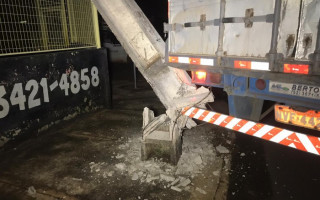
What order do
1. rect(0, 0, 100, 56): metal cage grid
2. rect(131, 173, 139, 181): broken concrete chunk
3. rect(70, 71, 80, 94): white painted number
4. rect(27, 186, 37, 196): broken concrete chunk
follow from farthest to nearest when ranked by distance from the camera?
rect(70, 71, 80, 94): white painted number, rect(0, 0, 100, 56): metal cage grid, rect(131, 173, 139, 181): broken concrete chunk, rect(27, 186, 37, 196): broken concrete chunk

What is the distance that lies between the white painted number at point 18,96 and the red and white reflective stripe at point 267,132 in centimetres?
329

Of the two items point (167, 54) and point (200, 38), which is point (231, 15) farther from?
point (167, 54)

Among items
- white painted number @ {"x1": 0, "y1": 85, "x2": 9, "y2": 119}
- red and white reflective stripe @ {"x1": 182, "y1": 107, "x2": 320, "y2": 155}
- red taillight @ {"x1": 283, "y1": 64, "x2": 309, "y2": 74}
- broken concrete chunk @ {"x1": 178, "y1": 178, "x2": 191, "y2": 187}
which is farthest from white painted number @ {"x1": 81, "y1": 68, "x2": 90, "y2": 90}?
red taillight @ {"x1": 283, "y1": 64, "x2": 309, "y2": 74}

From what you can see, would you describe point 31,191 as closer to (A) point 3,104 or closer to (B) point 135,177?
(B) point 135,177

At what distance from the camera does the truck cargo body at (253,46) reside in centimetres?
235

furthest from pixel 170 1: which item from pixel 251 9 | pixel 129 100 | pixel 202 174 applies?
pixel 129 100

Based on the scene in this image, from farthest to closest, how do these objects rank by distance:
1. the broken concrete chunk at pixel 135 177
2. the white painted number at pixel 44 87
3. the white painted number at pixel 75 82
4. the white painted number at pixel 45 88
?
the white painted number at pixel 75 82 < the white painted number at pixel 45 88 < the white painted number at pixel 44 87 < the broken concrete chunk at pixel 135 177

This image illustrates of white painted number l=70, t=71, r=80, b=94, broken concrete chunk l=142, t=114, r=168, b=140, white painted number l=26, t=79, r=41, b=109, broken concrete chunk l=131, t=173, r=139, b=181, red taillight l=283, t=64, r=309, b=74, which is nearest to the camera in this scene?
red taillight l=283, t=64, r=309, b=74

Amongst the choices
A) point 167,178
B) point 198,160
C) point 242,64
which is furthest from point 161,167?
point 242,64

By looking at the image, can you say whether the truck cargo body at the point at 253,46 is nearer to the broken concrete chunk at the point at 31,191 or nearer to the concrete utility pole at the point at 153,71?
the concrete utility pole at the point at 153,71

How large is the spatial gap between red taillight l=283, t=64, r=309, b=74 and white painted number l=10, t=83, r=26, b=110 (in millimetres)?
4613

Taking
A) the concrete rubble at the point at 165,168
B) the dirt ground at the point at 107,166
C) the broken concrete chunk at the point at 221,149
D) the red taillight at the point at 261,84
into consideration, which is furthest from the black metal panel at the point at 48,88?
the red taillight at the point at 261,84

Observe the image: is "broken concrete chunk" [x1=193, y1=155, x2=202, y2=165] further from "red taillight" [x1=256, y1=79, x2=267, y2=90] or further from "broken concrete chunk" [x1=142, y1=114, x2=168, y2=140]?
"red taillight" [x1=256, y1=79, x2=267, y2=90]

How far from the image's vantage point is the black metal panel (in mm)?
4426
